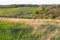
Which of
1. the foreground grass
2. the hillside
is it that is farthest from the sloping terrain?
the hillside

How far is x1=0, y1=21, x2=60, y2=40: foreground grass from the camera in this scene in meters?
3.69

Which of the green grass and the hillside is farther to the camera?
the green grass

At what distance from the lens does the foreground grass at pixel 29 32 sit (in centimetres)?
369

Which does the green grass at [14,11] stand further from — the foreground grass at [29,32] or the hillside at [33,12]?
the foreground grass at [29,32]

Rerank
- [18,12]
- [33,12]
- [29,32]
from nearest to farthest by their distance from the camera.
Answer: [29,32] → [33,12] → [18,12]

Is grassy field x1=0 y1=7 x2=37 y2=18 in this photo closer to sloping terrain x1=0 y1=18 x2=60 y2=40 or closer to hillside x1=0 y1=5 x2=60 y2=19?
hillside x1=0 y1=5 x2=60 y2=19

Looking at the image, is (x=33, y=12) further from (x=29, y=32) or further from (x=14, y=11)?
(x=29, y=32)

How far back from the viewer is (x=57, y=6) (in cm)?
452

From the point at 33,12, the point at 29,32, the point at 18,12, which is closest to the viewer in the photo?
the point at 29,32

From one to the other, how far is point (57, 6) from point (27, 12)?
626 millimetres

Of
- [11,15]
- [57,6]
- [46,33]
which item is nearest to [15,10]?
[11,15]

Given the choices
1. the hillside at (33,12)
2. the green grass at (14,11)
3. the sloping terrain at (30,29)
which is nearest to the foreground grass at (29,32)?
the sloping terrain at (30,29)

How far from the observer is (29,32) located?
383 cm

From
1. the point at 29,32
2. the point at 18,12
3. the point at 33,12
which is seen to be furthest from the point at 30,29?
the point at 18,12
